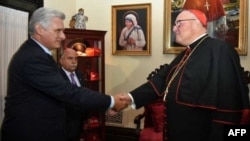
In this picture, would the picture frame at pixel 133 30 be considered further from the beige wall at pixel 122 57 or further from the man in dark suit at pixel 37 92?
the man in dark suit at pixel 37 92

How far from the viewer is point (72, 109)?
9.95 feet

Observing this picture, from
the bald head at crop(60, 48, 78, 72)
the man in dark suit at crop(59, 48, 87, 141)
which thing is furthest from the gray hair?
the bald head at crop(60, 48, 78, 72)

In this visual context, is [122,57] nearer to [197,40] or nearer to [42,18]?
[197,40]

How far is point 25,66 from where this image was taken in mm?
2014

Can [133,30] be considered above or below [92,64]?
above

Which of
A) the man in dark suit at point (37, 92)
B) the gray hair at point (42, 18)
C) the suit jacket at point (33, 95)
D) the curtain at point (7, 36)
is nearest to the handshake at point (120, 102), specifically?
the man in dark suit at point (37, 92)

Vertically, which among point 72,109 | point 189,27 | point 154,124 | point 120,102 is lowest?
point 154,124

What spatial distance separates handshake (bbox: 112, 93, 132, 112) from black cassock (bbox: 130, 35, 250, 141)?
0.41m

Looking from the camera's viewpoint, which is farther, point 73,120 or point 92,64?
point 92,64

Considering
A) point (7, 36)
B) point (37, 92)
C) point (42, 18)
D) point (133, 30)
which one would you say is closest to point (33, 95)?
point (37, 92)

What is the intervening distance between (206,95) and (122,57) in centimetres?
242

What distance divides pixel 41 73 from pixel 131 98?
95 centimetres

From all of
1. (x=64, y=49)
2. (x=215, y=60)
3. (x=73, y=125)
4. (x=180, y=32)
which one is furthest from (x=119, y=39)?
(x=215, y=60)

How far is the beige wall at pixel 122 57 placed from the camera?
4.21 m
